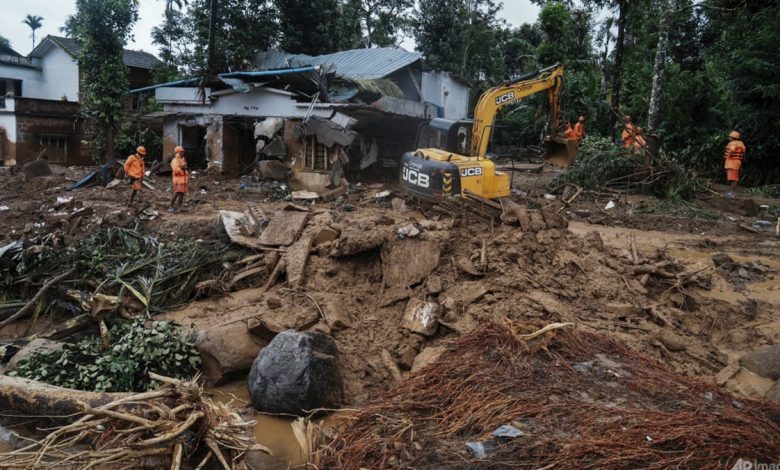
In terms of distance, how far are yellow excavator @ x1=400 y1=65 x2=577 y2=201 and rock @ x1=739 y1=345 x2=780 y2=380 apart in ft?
14.0

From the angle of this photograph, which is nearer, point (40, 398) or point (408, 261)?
point (40, 398)

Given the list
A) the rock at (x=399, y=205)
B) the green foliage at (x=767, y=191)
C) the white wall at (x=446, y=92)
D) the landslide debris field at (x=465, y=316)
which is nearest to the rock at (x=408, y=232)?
the landslide debris field at (x=465, y=316)

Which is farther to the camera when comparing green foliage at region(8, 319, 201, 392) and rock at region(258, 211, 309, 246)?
rock at region(258, 211, 309, 246)

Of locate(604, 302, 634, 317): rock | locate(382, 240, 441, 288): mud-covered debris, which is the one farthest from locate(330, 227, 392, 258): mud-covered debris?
locate(604, 302, 634, 317): rock

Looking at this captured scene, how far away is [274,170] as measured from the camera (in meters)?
15.2

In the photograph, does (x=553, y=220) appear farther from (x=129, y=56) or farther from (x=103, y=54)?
(x=129, y=56)

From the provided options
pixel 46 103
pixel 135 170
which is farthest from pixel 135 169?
pixel 46 103

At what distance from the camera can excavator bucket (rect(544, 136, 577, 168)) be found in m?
13.4

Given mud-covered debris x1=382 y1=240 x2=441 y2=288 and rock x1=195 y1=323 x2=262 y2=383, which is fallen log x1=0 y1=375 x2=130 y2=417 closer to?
rock x1=195 y1=323 x2=262 y2=383

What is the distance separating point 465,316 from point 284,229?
3.38m

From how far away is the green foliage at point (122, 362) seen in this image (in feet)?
18.0

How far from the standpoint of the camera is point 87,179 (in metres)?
14.8

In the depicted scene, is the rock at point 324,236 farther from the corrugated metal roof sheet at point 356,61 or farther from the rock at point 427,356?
the corrugated metal roof sheet at point 356,61

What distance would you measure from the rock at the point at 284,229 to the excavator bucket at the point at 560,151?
7.45m
